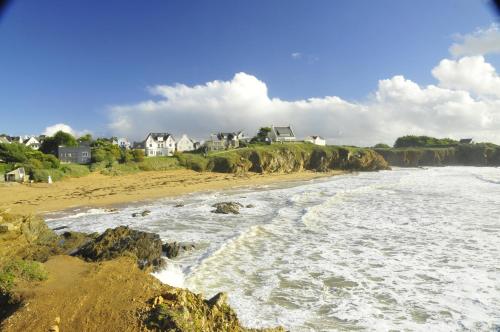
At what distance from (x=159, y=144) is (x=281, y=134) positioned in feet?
117

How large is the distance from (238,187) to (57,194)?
1928cm

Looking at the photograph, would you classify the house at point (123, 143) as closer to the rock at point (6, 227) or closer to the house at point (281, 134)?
the house at point (281, 134)

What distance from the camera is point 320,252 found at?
1398 centimetres

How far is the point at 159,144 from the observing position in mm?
88250

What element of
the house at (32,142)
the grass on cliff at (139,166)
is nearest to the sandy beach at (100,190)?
the grass on cliff at (139,166)

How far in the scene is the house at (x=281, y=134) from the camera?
100125 millimetres

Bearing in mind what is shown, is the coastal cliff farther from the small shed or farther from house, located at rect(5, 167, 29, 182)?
the small shed

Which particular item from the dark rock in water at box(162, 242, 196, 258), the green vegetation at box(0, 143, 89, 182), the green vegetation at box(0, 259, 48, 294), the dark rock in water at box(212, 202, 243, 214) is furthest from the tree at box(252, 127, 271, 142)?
the green vegetation at box(0, 259, 48, 294)

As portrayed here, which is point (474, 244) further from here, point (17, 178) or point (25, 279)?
point (17, 178)

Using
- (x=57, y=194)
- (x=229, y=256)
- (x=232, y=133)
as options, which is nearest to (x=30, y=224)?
(x=229, y=256)

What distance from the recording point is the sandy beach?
1078 inches

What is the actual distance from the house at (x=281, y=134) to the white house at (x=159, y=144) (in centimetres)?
2898

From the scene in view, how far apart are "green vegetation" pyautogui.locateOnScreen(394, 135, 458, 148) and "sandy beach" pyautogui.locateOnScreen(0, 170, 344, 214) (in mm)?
112555

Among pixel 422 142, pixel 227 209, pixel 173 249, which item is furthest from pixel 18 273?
pixel 422 142
